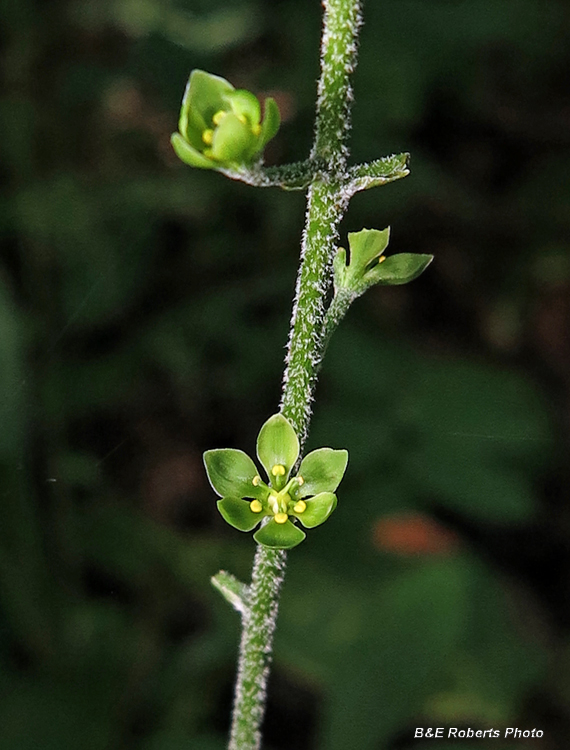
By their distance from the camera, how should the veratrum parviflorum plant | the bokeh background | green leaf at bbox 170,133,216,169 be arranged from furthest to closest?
the bokeh background → the veratrum parviflorum plant → green leaf at bbox 170,133,216,169

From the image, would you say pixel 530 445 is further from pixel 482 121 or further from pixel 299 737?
pixel 482 121

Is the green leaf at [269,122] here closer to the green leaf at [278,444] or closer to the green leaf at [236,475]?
the green leaf at [278,444]

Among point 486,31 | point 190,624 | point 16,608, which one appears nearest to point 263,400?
point 190,624

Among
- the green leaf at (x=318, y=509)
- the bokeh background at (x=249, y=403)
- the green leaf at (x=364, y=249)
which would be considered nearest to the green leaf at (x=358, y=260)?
the green leaf at (x=364, y=249)

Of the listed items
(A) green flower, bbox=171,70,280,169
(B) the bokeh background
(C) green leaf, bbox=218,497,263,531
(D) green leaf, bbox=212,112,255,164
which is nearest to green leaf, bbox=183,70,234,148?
(A) green flower, bbox=171,70,280,169

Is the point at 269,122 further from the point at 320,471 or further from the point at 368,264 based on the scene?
Answer: the point at 320,471

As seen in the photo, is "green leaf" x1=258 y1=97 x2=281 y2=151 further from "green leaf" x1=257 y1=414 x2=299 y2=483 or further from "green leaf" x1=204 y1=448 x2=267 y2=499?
"green leaf" x1=204 y1=448 x2=267 y2=499

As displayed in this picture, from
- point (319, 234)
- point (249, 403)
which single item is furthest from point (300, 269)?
point (249, 403)
